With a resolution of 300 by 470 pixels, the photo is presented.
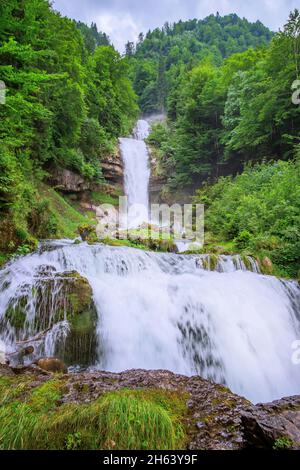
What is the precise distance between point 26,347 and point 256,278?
5.64m

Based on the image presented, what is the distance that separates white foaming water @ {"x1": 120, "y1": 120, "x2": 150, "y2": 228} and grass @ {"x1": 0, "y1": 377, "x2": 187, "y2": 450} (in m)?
16.8

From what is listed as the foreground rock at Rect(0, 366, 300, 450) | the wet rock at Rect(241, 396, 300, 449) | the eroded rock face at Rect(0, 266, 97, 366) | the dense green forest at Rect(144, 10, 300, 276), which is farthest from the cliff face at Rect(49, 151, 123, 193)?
the wet rock at Rect(241, 396, 300, 449)

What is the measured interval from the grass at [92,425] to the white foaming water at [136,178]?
55.1 ft

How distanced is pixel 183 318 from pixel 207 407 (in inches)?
114

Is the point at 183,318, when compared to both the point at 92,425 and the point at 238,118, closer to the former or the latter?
the point at 92,425

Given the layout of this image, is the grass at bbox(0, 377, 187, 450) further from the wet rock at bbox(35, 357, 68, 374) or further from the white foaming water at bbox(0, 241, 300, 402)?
the white foaming water at bbox(0, 241, 300, 402)

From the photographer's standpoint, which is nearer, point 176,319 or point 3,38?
point 176,319

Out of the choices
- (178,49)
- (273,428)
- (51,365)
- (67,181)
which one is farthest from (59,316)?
(178,49)

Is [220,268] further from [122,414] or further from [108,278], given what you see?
[122,414]

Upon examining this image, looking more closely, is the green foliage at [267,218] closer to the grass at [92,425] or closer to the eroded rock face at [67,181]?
the grass at [92,425]

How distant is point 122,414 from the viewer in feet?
6.15

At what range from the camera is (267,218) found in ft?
31.6

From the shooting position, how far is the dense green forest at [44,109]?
628 cm
